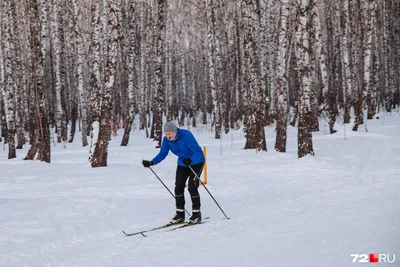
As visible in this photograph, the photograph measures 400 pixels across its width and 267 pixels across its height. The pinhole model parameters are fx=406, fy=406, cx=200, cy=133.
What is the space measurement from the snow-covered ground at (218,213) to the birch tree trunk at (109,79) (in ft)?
1.76

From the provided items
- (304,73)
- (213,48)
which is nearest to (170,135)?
(304,73)

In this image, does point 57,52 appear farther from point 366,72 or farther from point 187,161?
point 187,161

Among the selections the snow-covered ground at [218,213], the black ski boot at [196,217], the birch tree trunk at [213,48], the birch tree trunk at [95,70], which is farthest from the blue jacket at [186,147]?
the birch tree trunk at [213,48]

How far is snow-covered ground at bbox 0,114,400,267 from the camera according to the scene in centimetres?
434

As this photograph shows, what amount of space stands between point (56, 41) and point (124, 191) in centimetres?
1314

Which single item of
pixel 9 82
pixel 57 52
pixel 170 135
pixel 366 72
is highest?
pixel 57 52

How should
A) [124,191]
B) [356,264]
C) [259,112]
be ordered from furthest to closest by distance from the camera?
[259,112] < [124,191] < [356,264]

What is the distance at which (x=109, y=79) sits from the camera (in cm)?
1139

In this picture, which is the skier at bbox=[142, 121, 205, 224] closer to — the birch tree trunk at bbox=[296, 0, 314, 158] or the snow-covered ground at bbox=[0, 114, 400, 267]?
the snow-covered ground at bbox=[0, 114, 400, 267]

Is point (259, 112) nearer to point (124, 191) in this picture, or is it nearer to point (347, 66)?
point (124, 191)

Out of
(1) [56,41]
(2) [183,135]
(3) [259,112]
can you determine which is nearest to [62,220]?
(2) [183,135]

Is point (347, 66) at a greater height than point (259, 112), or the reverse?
point (347, 66)

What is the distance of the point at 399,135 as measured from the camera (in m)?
17.1

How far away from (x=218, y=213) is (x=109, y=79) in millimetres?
5968
